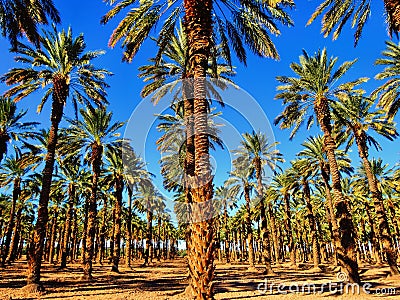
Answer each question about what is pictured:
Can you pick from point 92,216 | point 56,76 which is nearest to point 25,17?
point 56,76

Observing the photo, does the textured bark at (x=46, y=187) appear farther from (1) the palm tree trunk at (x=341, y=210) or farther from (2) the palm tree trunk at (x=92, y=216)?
(1) the palm tree trunk at (x=341, y=210)

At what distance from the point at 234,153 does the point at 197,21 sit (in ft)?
91.6

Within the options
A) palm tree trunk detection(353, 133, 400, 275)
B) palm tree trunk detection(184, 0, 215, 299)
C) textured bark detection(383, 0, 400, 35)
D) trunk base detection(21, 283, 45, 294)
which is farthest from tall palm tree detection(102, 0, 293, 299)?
palm tree trunk detection(353, 133, 400, 275)

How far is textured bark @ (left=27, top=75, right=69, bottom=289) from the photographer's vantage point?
15.8m

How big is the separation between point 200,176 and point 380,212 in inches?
919

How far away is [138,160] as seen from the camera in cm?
3753

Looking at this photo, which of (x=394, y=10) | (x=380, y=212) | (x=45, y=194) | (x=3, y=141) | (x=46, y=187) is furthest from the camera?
(x=3, y=141)

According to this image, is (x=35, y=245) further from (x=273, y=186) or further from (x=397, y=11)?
(x=273, y=186)

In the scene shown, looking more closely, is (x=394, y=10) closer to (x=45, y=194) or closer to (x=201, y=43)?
(x=201, y=43)

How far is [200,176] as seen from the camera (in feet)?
24.9

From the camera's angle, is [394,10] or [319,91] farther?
[319,91]

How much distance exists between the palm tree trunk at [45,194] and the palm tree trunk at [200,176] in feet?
39.8

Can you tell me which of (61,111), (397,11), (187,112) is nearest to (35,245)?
(61,111)

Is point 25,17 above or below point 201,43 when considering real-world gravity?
above
